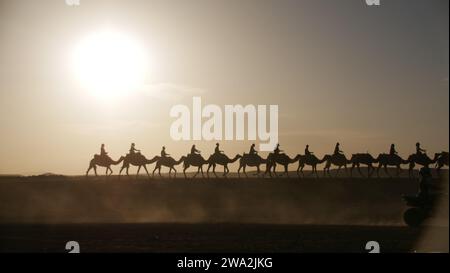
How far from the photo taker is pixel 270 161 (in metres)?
15.3

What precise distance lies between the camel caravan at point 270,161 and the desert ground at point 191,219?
0.41 m

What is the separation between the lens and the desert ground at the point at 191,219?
43.8ft

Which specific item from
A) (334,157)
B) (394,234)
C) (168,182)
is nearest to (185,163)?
(168,182)

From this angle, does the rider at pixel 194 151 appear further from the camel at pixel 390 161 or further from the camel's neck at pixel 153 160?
the camel at pixel 390 161

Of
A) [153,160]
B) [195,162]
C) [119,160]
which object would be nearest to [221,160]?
[195,162]

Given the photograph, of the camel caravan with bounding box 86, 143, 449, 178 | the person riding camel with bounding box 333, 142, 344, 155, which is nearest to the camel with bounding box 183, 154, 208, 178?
the camel caravan with bounding box 86, 143, 449, 178

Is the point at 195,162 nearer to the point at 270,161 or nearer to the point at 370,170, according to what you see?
the point at 270,161

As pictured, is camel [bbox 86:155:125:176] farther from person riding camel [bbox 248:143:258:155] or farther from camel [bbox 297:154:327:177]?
camel [bbox 297:154:327:177]

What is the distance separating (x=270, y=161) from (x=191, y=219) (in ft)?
6.14

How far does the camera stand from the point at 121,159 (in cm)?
1398

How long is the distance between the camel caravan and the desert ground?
409 millimetres

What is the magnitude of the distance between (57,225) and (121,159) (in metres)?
1.38

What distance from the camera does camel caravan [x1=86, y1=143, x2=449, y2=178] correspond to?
1408 centimetres
